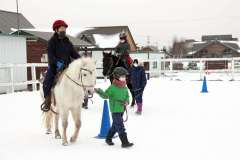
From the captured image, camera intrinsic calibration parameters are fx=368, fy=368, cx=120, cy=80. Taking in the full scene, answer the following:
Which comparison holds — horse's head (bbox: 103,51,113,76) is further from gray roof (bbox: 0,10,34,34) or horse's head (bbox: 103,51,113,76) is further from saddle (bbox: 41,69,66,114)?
gray roof (bbox: 0,10,34,34)

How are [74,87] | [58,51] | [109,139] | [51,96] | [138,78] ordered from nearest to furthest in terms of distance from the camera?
[74,87] < [109,139] < [58,51] < [51,96] < [138,78]

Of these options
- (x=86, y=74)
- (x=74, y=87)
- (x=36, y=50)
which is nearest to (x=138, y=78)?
(x=74, y=87)

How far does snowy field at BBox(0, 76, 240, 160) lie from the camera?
5.83m

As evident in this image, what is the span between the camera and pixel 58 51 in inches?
260

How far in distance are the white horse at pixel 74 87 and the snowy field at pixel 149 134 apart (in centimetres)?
62

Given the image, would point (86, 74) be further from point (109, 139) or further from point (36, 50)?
point (36, 50)

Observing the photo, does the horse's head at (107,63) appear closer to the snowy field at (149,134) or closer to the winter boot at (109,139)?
the snowy field at (149,134)

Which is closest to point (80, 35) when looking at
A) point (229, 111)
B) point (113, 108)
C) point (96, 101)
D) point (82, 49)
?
point (82, 49)

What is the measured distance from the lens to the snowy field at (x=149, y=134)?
5.83 m

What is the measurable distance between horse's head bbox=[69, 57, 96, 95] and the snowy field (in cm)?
109

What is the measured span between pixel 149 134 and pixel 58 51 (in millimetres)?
→ 2411

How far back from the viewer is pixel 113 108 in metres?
6.20

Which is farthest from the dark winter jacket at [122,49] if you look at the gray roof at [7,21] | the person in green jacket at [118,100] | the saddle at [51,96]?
the gray roof at [7,21]

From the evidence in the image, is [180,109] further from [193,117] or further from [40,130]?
[40,130]
